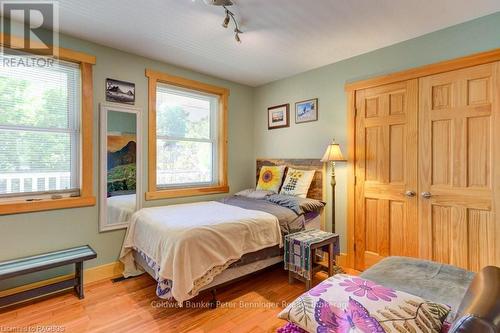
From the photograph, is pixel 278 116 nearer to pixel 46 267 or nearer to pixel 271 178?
pixel 271 178

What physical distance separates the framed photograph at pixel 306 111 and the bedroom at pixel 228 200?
0.03m

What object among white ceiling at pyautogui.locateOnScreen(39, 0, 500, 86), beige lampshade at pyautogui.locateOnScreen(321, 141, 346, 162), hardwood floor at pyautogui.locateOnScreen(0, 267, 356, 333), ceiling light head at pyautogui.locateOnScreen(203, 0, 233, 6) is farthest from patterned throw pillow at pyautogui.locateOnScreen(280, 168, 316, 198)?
ceiling light head at pyautogui.locateOnScreen(203, 0, 233, 6)

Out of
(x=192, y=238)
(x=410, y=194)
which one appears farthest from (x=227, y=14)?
(x=410, y=194)

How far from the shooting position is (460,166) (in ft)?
7.43

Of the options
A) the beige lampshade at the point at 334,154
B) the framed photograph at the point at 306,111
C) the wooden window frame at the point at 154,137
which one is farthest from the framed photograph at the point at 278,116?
the beige lampshade at the point at 334,154

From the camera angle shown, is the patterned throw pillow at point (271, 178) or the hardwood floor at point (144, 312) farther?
the patterned throw pillow at point (271, 178)

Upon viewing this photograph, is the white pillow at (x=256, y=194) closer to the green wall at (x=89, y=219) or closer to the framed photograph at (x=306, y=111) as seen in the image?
the green wall at (x=89, y=219)

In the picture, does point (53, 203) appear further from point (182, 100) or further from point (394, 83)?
point (394, 83)

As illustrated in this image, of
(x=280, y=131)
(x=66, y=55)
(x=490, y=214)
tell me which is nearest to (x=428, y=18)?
(x=490, y=214)

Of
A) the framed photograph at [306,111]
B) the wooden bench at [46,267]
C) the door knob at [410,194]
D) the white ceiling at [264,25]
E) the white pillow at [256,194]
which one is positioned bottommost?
the wooden bench at [46,267]

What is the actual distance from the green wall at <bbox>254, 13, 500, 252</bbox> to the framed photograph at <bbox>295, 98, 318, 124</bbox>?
0.20ft

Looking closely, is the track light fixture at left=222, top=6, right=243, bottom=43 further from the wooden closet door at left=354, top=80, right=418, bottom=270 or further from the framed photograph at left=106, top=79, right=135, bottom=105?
the wooden closet door at left=354, top=80, right=418, bottom=270

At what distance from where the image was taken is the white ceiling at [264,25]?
6.66 ft

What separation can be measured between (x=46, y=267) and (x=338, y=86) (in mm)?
3512
